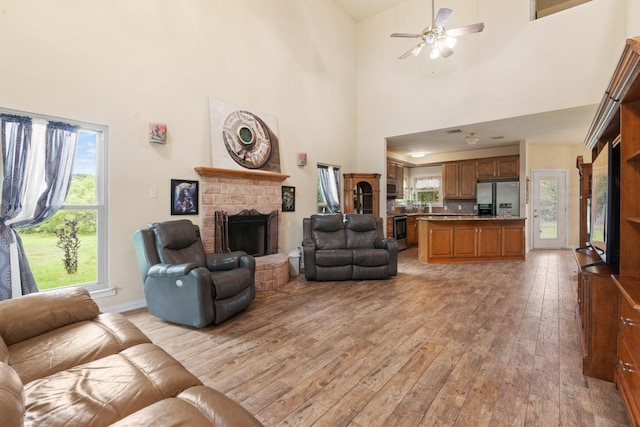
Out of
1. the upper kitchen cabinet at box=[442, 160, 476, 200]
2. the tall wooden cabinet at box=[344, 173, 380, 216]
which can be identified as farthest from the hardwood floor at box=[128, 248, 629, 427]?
the upper kitchen cabinet at box=[442, 160, 476, 200]

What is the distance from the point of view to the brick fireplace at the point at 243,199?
4.11 meters

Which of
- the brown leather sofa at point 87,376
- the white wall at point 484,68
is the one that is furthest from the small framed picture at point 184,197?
the white wall at point 484,68

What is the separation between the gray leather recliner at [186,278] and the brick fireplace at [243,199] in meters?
0.57

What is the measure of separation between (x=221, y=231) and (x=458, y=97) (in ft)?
16.6

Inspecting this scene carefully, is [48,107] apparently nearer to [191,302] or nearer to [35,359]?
[191,302]

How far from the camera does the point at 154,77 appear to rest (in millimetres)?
3631

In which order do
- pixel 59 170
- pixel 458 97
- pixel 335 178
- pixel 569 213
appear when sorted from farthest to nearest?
pixel 569 213 → pixel 335 178 → pixel 458 97 → pixel 59 170

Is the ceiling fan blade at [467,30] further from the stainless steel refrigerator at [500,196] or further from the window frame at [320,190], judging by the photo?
the stainless steel refrigerator at [500,196]

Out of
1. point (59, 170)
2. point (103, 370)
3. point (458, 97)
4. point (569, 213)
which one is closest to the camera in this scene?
point (103, 370)

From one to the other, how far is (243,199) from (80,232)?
79.7 inches

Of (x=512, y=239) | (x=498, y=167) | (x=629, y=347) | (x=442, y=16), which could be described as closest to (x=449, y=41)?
(x=442, y=16)

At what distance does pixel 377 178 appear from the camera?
6.62m

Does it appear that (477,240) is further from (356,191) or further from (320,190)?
(320,190)

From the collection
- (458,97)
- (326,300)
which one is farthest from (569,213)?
(326,300)
